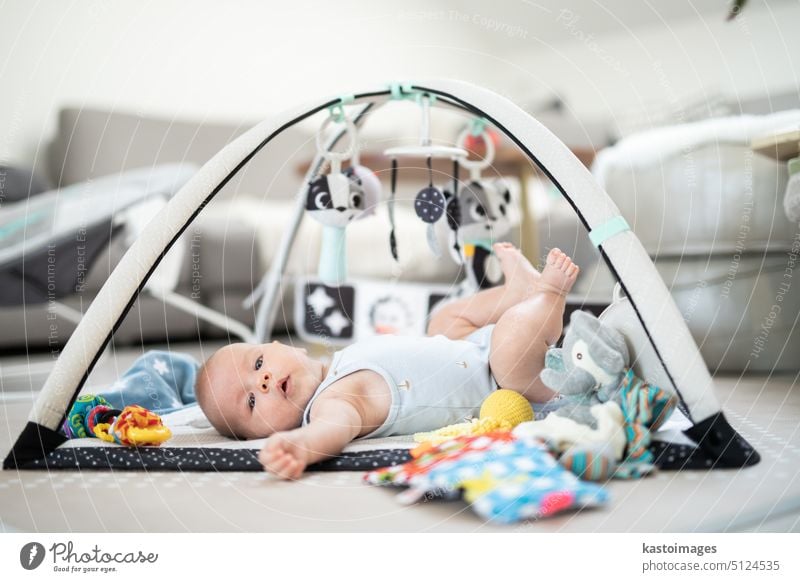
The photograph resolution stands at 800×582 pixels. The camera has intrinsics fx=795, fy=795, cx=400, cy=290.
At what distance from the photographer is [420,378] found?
0.81 m

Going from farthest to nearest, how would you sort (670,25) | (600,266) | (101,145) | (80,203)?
(101,145) → (670,25) → (600,266) → (80,203)

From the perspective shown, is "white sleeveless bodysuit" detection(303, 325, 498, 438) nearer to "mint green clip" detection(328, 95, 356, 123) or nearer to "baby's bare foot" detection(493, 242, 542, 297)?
"baby's bare foot" detection(493, 242, 542, 297)

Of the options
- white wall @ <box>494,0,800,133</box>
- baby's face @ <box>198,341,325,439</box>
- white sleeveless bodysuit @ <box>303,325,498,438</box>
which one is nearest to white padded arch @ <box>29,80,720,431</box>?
baby's face @ <box>198,341,325,439</box>

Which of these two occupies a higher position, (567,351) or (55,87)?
(55,87)

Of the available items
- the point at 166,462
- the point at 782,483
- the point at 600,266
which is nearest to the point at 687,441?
the point at 782,483

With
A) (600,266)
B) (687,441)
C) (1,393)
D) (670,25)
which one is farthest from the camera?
(670,25)

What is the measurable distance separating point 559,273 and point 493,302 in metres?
0.20

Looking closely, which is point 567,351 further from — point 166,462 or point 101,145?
point 101,145

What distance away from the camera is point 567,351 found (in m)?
0.72

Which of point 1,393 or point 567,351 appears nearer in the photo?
point 567,351

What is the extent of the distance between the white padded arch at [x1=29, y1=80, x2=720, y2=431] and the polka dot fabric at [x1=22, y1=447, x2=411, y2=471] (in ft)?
0.12

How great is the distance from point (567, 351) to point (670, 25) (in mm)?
1376

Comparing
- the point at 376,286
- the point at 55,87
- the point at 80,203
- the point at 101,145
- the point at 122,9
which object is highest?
the point at 122,9

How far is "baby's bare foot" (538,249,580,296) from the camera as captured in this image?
0.79 m
